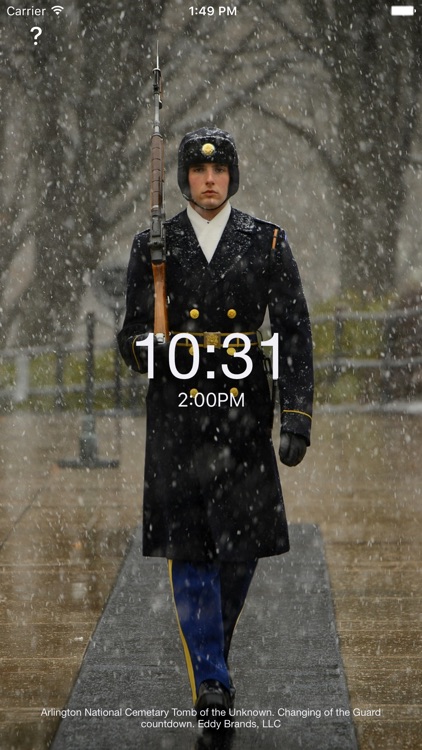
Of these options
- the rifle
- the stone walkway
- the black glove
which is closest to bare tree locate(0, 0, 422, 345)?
the stone walkway

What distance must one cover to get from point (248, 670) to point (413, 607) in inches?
46.0

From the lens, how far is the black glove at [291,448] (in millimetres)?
3518

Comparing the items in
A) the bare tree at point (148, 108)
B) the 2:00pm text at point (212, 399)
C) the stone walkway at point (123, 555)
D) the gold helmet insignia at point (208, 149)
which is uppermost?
the bare tree at point (148, 108)

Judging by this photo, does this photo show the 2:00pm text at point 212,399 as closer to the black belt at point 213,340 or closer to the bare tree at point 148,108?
the black belt at point 213,340

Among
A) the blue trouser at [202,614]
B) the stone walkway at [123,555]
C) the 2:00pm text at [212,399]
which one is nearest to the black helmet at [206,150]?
the 2:00pm text at [212,399]

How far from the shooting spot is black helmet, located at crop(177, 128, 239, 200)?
3.45m

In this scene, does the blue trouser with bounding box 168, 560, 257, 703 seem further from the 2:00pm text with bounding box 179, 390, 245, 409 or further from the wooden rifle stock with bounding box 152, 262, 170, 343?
the wooden rifle stock with bounding box 152, 262, 170, 343

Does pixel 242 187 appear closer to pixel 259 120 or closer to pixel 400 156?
pixel 259 120

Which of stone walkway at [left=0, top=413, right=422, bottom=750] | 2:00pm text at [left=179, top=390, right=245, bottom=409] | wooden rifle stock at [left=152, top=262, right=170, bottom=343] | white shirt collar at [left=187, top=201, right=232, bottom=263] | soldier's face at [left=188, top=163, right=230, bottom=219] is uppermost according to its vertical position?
soldier's face at [left=188, top=163, right=230, bottom=219]

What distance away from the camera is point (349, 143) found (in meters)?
16.2

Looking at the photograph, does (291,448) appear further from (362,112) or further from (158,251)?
(362,112)

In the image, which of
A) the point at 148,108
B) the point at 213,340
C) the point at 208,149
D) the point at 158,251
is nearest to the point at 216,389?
the point at 213,340

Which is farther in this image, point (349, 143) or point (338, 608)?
point (349, 143)

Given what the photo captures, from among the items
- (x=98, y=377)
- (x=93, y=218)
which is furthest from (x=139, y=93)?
(x=98, y=377)
